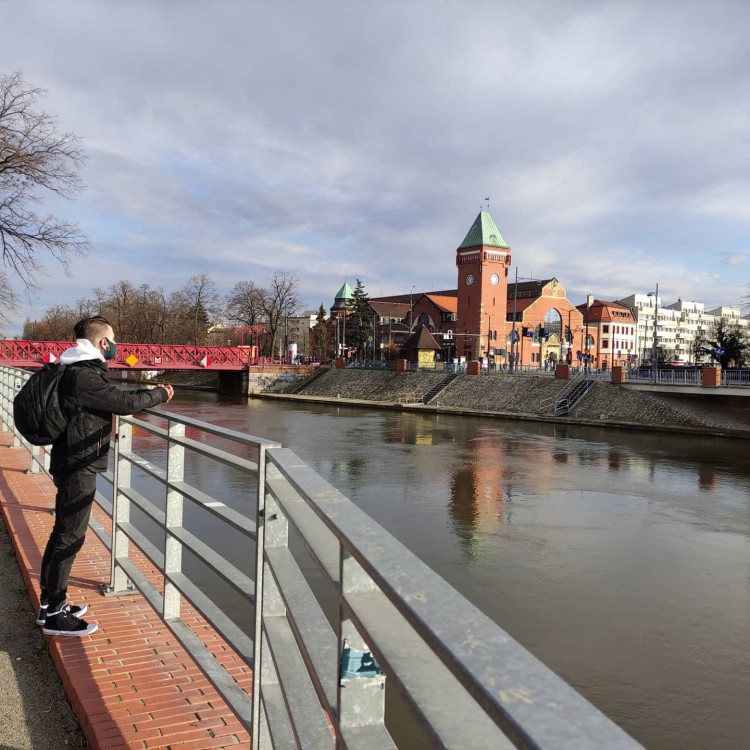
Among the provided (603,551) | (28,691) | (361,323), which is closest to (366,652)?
(28,691)

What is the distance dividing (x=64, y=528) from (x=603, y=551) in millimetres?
10021

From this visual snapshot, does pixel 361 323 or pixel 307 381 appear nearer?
pixel 307 381

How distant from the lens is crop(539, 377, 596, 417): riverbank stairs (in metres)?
41.2

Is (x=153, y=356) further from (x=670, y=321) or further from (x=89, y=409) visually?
(x=670, y=321)

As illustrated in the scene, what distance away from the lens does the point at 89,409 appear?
13.6ft

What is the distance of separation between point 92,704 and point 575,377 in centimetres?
4391

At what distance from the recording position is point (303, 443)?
27219 mm

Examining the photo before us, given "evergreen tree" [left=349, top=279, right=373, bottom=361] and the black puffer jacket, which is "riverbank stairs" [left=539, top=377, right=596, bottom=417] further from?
"evergreen tree" [left=349, top=279, right=373, bottom=361]

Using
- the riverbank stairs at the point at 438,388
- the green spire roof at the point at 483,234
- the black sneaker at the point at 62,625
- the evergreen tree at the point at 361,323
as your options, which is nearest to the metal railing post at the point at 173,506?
the black sneaker at the point at 62,625

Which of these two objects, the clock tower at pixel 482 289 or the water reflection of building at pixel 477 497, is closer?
the water reflection of building at pixel 477 497

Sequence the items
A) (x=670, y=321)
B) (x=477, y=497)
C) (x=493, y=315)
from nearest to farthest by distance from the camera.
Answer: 1. (x=477, y=497)
2. (x=493, y=315)
3. (x=670, y=321)

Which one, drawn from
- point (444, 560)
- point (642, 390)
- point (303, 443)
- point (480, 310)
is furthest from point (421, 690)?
point (480, 310)

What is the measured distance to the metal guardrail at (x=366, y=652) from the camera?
0.89m

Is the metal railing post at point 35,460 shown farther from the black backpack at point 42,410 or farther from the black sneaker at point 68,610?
the black backpack at point 42,410
